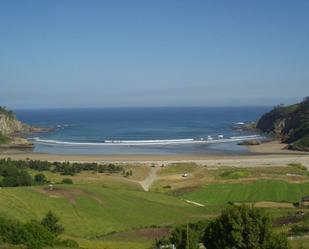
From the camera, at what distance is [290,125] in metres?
165

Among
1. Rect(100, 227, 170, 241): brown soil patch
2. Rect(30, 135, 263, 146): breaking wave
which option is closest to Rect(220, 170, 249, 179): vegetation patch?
Rect(100, 227, 170, 241): brown soil patch

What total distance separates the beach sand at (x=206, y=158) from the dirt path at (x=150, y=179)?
31.4 feet

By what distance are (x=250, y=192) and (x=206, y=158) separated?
4155 centimetres

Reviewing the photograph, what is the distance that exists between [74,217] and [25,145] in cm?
9434

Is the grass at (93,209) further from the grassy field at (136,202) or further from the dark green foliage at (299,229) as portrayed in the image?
the dark green foliage at (299,229)

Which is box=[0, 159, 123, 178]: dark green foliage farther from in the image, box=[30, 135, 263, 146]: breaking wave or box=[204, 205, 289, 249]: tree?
box=[204, 205, 289, 249]: tree

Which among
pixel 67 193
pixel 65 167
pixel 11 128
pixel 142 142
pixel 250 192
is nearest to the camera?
pixel 67 193

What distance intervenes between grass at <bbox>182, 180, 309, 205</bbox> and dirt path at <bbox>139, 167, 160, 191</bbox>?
8.91 metres

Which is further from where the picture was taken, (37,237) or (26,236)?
(37,237)

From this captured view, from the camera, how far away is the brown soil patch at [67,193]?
4779cm

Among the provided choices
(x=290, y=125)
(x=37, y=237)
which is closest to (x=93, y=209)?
(x=37, y=237)

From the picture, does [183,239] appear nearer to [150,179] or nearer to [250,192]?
[250,192]

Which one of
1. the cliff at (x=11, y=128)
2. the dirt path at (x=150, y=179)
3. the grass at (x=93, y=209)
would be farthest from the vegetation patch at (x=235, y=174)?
the cliff at (x=11, y=128)

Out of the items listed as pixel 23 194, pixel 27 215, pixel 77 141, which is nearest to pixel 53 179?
pixel 23 194
